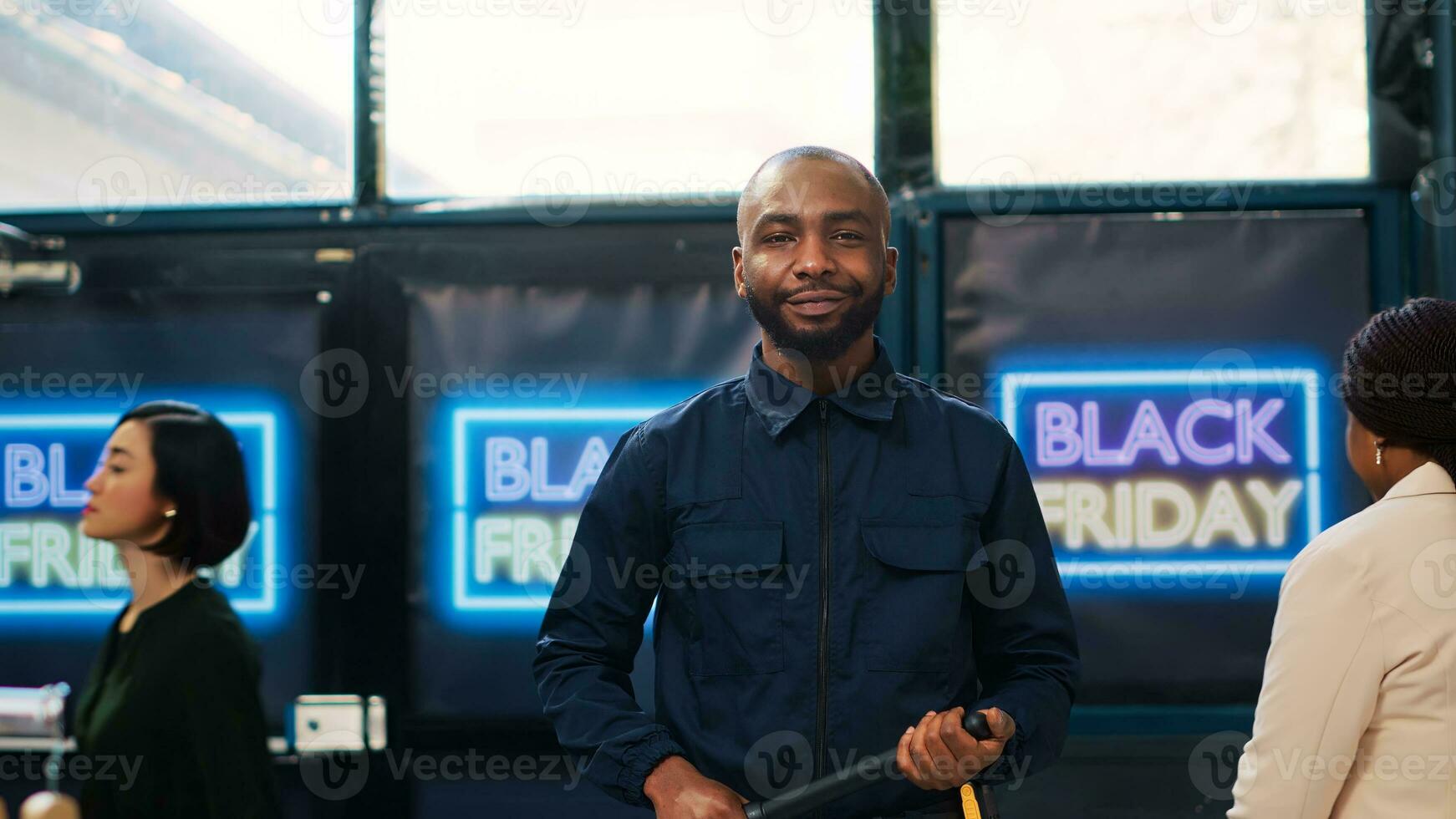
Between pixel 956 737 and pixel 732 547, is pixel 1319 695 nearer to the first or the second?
pixel 956 737

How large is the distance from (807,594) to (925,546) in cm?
20

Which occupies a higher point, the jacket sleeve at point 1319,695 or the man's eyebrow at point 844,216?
the man's eyebrow at point 844,216

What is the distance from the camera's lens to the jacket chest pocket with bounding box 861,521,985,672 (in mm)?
1868

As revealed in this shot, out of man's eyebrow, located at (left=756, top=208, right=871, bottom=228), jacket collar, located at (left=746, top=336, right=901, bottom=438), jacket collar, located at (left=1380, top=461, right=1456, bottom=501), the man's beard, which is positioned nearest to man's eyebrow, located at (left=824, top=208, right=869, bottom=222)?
man's eyebrow, located at (left=756, top=208, right=871, bottom=228)

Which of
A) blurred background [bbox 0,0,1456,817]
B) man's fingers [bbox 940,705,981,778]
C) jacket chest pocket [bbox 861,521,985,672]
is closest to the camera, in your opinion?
man's fingers [bbox 940,705,981,778]

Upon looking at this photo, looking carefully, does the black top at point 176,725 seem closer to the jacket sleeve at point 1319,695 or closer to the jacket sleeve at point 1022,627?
the jacket sleeve at point 1022,627

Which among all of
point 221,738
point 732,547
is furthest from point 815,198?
point 221,738

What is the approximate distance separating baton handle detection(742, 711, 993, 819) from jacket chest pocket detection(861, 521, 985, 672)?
7.5 inches

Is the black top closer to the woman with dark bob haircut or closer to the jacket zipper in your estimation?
the woman with dark bob haircut

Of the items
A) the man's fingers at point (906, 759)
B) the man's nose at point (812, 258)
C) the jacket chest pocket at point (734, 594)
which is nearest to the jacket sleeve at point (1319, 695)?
the man's fingers at point (906, 759)

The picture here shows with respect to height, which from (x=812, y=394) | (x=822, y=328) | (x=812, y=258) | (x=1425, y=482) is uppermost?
(x=812, y=258)

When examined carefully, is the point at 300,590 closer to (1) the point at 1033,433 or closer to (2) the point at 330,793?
(2) the point at 330,793

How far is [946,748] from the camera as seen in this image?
5.30 ft

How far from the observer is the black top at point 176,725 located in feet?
7.86
